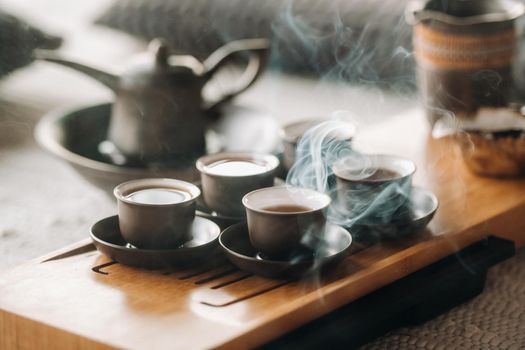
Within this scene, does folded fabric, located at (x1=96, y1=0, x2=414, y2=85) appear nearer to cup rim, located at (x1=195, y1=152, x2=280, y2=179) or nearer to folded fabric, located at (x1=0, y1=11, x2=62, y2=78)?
folded fabric, located at (x1=0, y1=11, x2=62, y2=78)

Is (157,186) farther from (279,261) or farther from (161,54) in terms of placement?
(161,54)

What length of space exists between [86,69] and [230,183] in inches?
21.2

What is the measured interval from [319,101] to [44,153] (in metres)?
0.90

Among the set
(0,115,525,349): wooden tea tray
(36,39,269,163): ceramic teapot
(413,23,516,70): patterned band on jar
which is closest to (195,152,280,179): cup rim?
(0,115,525,349): wooden tea tray

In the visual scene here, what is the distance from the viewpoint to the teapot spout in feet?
5.63

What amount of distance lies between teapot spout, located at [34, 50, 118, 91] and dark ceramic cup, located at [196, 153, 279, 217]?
1.42 ft

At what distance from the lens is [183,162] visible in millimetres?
1883

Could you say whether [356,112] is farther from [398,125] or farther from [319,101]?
[398,125]

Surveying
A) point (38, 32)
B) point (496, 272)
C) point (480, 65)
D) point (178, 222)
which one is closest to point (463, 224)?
point (496, 272)

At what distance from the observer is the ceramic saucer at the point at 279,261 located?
1.24 meters

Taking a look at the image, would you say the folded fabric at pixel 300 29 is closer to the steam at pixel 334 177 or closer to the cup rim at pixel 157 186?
the steam at pixel 334 177

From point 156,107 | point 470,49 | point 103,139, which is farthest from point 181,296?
point 470,49

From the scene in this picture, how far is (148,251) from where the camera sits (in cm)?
127

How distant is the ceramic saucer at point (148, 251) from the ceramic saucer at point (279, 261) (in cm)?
3
